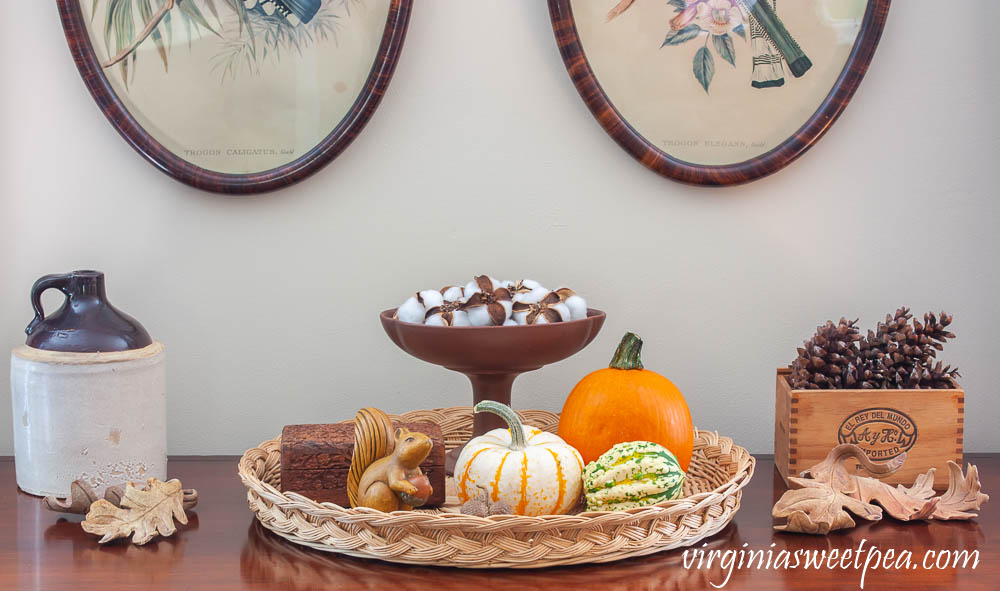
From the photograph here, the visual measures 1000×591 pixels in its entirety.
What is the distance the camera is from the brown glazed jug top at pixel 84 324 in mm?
975

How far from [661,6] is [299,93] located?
508 mm

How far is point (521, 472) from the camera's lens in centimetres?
84

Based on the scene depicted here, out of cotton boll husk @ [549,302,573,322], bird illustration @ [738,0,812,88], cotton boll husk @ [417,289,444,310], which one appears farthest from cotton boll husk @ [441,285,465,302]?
bird illustration @ [738,0,812,88]

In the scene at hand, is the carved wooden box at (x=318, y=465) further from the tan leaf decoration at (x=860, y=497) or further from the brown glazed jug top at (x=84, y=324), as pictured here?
the tan leaf decoration at (x=860, y=497)

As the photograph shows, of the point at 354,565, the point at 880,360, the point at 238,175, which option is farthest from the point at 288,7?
the point at 880,360

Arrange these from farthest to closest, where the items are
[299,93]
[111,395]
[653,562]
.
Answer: [299,93], [111,395], [653,562]

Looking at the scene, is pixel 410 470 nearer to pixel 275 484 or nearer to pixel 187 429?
pixel 275 484

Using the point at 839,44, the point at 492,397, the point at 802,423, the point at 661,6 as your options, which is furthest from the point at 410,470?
the point at 839,44

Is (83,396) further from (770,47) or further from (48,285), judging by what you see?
(770,47)

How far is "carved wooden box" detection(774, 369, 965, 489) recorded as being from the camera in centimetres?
100

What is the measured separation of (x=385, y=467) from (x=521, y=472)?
0.14 m

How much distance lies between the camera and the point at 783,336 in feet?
4.09

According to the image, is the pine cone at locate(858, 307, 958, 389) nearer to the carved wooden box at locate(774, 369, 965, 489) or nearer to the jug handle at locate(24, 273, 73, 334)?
the carved wooden box at locate(774, 369, 965, 489)

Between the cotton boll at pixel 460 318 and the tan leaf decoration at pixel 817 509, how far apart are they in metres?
0.39
